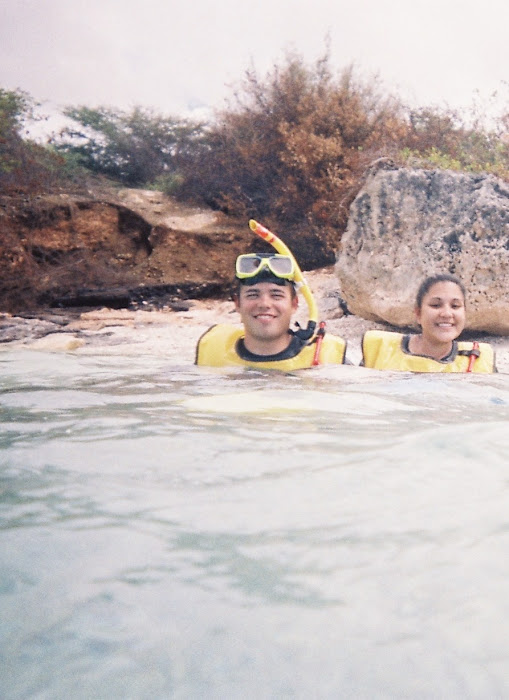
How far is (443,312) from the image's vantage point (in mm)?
4480

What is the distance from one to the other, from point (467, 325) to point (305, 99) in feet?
18.0

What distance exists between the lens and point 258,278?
178 inches

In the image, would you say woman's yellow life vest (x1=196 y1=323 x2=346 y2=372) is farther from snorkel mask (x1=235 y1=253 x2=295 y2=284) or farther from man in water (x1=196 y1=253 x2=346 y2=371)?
snorkel mask (x1=235 y1=253 x2=295 y2=284)

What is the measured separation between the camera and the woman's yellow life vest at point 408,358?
450cm

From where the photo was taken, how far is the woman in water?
450 centimetres

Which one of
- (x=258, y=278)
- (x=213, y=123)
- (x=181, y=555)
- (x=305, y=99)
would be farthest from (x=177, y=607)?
(x=213, y=123)

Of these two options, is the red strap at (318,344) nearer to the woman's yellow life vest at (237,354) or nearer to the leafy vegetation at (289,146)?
the woman's yellow life vest at (237,354)

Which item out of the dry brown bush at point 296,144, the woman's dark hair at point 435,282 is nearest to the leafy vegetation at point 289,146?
the dry brown bush at point 296,144

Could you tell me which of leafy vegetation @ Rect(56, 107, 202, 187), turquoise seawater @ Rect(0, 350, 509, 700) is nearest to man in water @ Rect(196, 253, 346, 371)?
turquoise seawater @ Rect(0, 350, 509, 700)

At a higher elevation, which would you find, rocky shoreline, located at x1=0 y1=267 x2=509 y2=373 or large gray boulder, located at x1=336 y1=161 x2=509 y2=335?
large gray boulder, located at x1=336 y1=161 x2=509 y2=335

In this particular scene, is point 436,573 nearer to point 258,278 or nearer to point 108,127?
point 258,278

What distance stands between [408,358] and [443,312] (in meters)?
0.41

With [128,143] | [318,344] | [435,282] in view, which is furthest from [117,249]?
[435,282]

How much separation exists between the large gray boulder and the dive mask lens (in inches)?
90.0
